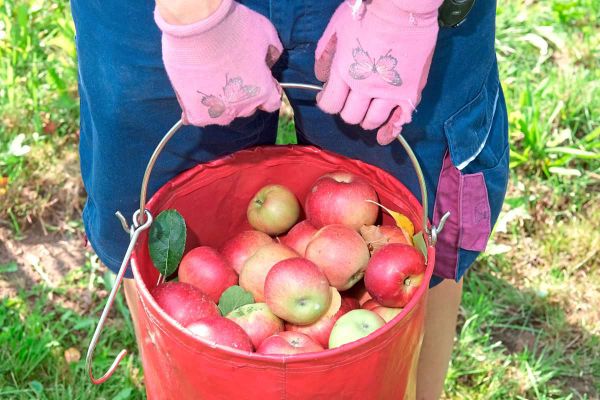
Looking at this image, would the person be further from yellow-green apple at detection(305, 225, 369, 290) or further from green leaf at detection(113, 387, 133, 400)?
green leaf at detection(113, 387, 133, 400)

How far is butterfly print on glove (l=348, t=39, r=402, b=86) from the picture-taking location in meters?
1.17

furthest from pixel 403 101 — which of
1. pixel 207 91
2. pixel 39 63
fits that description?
pixel 39 63

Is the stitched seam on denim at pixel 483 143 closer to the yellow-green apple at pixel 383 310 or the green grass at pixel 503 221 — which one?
the yellow-green apple at pixel 383 310

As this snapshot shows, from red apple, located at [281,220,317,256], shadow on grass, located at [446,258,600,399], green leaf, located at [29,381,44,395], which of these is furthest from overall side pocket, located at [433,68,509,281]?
green leaf, located at [29,381,44,395]

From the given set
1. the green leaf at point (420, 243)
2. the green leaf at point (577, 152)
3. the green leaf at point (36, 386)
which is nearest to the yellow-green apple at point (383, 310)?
the green leaf at point (420, 243)

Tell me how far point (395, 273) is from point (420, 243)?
0.31 ft

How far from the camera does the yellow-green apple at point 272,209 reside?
1521 mm

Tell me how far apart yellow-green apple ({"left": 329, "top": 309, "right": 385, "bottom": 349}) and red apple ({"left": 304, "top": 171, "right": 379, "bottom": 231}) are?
0.23 meters

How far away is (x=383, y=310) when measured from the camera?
1372 mm

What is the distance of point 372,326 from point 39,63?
6.42 ft

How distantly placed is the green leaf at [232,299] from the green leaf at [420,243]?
0.98 feet

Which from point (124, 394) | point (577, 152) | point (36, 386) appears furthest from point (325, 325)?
point (577, 152)

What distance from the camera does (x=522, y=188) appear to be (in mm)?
2539

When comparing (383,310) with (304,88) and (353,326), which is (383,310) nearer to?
(353,326)
